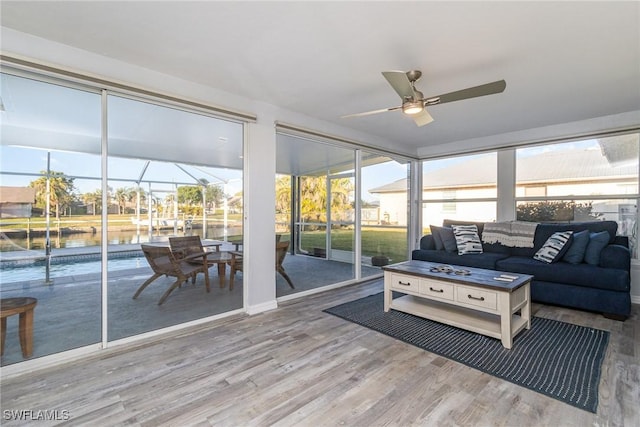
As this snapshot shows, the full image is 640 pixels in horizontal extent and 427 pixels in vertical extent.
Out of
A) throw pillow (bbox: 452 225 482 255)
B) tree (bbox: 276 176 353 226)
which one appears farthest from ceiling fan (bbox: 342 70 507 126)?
throw pillow (bbox: 452 225 482 255)

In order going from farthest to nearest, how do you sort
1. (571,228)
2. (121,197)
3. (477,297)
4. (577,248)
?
(571,228) → (577,248) → (477,297) → (121,197)

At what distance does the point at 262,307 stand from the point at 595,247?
12.9ft

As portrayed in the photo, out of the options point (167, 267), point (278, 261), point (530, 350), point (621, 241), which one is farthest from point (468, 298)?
point (167, 267)

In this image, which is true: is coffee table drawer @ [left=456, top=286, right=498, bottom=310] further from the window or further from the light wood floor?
the window

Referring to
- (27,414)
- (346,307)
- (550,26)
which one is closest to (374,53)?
(550,26)

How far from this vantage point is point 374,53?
2.34 metres

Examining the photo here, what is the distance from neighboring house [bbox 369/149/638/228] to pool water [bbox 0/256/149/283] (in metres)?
3.72

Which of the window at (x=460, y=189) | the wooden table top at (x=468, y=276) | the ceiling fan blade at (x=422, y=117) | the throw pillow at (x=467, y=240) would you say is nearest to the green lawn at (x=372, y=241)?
the window at (x=460, y=189)

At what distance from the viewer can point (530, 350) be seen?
2.45 meters

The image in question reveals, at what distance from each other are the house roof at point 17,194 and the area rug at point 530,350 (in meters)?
2.83

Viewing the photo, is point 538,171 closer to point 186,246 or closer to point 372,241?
point 372,241

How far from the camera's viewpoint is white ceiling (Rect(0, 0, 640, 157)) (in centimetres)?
186

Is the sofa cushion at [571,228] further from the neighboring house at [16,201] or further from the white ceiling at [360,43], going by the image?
the neighboring house at [16,201]

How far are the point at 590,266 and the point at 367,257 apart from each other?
280 centimetres
